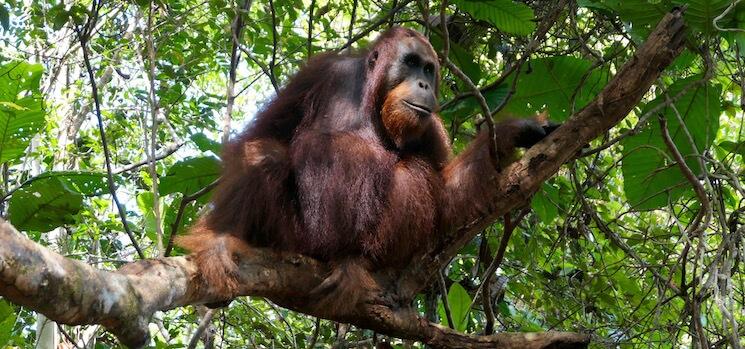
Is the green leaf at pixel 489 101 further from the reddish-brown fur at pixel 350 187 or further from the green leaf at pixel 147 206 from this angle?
the green leaf at pixel 147 206

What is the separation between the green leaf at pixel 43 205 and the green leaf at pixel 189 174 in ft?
1.93

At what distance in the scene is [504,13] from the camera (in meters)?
3.90

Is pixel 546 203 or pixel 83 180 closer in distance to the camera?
pixel 83 180

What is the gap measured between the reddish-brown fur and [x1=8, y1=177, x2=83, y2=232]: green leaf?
58cm

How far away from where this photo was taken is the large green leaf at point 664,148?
3707 mm

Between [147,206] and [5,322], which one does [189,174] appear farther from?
[5,322]

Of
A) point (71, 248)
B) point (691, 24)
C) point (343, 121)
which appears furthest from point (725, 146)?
point (71, 248)

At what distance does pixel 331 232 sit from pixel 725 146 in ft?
6.50

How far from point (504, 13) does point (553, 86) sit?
0.45 metres

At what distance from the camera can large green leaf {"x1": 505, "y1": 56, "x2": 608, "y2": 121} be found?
3904 millimetres

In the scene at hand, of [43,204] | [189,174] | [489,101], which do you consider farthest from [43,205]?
[489,101]

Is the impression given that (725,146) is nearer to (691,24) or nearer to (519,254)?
(691,24)

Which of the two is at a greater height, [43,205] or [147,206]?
[147,206]

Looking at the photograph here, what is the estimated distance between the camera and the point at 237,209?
3338mm
